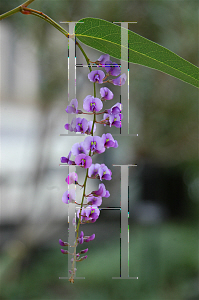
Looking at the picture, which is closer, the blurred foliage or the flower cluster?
the flower cluster

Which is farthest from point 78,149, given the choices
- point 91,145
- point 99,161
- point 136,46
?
point 99,161

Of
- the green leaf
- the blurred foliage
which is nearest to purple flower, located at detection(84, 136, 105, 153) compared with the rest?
the green leaf

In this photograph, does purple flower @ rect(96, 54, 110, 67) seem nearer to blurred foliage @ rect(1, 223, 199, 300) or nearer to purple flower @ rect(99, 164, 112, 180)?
purple flower @ rect(99, 164, 112, 180)

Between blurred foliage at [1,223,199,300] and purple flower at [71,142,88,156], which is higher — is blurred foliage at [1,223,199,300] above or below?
below

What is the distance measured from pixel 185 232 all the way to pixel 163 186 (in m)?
0.16

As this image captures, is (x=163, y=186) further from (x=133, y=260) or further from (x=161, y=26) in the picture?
(x=161, y=26)

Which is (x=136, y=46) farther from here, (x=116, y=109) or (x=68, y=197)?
(x=68, y=197)

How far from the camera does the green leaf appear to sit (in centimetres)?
28

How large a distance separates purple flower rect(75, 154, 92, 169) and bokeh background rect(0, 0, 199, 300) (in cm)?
38

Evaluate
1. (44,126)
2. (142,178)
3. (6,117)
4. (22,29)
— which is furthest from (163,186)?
(22,29)

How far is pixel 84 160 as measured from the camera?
0.79 feet

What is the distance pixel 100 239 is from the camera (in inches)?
26.8

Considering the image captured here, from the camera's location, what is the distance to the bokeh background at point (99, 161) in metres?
0.66

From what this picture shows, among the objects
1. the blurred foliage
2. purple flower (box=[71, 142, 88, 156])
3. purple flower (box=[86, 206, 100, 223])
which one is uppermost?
purple flower (box=[71, 142, 88, 156])
